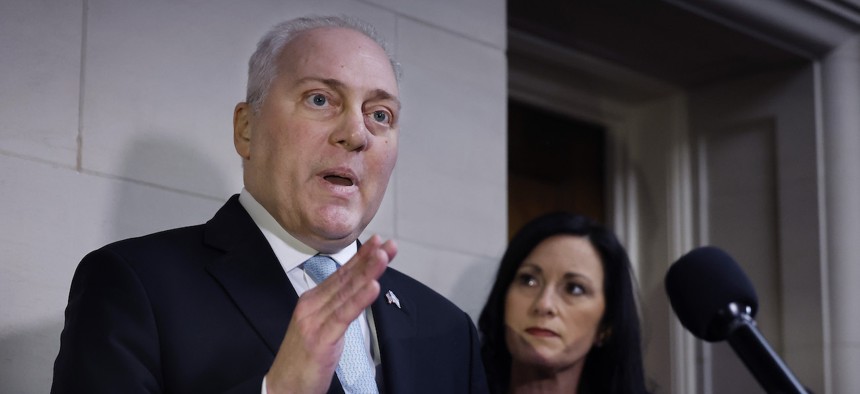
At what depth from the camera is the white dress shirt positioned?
2.33m

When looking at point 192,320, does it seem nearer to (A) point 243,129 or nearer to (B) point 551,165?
(A) point 243,129

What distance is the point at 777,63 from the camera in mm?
4637

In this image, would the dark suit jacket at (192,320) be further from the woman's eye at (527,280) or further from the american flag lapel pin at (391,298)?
the woman's eye at (527,280)

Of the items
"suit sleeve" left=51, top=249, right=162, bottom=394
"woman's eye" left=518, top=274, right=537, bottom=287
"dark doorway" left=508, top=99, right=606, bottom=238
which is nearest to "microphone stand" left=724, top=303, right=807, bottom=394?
"suit sleeve" left=51, top=249, right=162, bottom=394

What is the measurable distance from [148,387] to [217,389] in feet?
0.40

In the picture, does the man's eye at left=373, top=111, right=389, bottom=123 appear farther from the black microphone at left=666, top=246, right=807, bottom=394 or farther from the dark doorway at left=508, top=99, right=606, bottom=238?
the dark doorway at left=508, top=99, right=606, bottom=238

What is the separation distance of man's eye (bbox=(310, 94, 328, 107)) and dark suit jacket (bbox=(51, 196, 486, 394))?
0.24m

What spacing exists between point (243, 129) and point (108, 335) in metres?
0.57

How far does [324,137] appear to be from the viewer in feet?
7.61

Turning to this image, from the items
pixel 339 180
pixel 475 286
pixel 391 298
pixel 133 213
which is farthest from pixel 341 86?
pixel 475 286

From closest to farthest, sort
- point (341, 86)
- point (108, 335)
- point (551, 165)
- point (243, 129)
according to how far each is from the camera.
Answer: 1. point (108, 335)
2. point (341, 86)
3. point (243, 129)
4. point (551, 165)

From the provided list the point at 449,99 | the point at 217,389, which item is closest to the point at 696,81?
the point at 449,99

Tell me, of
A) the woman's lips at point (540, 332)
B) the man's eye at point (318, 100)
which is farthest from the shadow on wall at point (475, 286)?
the man's eye at point (318, 100)

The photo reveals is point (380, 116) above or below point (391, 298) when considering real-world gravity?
above
